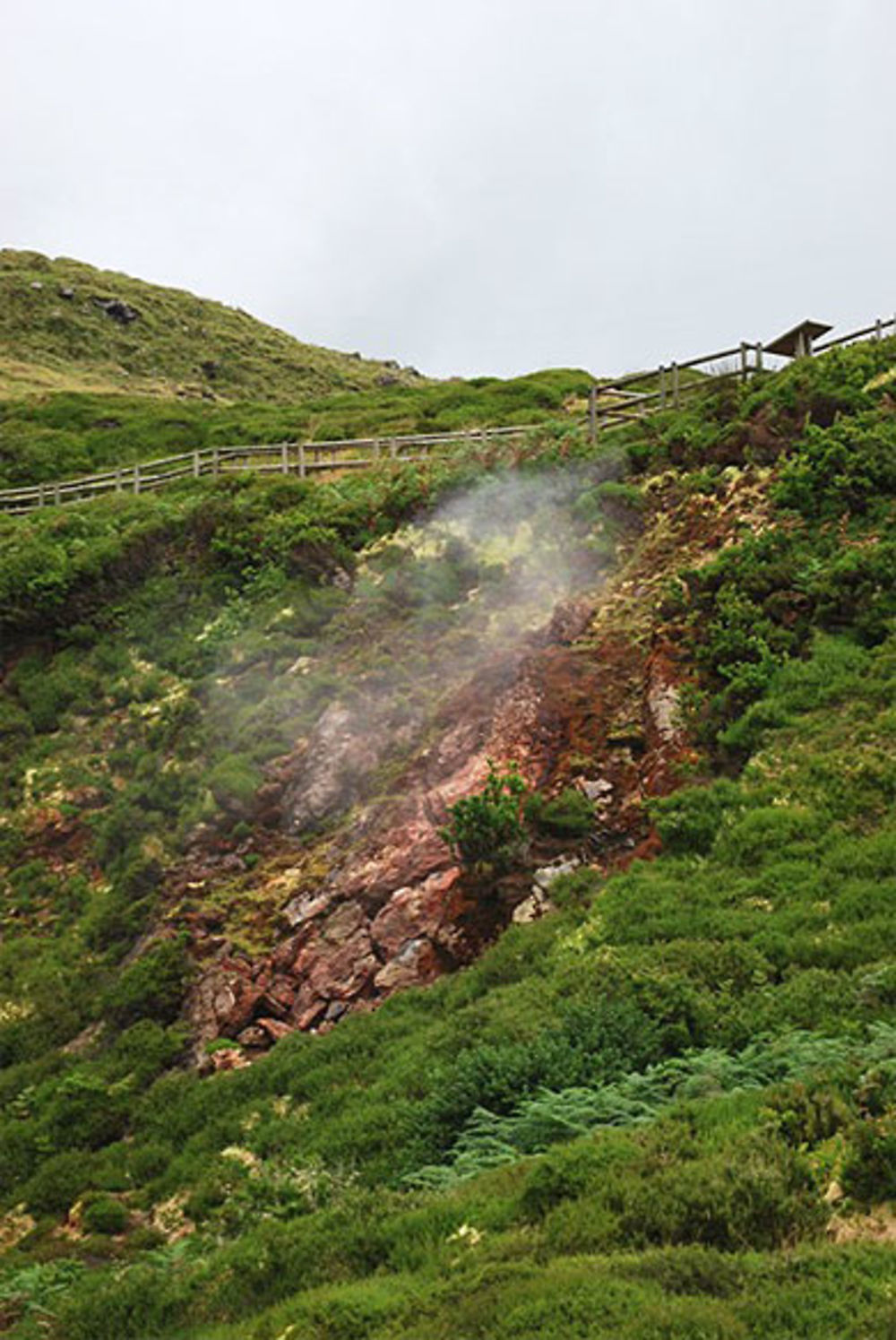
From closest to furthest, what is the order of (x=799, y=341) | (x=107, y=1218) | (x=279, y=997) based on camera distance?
(x=107, y=1218), (x=279, y=997), (x=799, y=341)

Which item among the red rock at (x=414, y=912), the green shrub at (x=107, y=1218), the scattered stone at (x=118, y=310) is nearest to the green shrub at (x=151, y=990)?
the red rock at (x=414, y=912)

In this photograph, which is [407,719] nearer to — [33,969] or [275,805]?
[275,805]

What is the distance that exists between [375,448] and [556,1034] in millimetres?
24365

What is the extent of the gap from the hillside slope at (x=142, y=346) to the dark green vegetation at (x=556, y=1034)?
47.6m

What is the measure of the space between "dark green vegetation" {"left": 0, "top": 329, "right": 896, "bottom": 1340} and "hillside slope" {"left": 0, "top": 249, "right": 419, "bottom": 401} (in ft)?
156

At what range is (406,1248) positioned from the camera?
7.41m

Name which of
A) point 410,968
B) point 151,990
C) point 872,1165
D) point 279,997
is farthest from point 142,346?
point 872,1165

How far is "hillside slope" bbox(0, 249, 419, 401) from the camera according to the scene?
68.9m

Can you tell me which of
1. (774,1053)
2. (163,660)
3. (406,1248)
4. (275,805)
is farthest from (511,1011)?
(163,660)

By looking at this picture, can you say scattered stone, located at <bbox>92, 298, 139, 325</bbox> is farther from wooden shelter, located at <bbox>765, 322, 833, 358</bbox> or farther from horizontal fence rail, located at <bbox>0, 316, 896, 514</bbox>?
wooden shelter, located at <bbox>765, 322, 833, 358</bbox>

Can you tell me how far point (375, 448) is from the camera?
32.2m

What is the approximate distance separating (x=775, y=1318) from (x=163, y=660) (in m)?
21.4

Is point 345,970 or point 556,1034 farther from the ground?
point 556,1034

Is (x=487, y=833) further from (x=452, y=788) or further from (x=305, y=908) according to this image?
(x=305, y=908)
